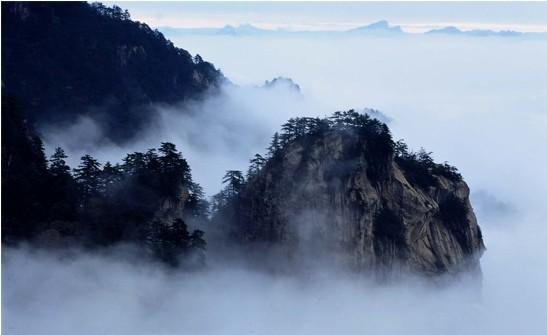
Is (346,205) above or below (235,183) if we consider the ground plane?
below

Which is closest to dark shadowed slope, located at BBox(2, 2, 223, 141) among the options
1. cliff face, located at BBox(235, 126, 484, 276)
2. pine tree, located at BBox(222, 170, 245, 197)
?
pine tree, located at BBox(222, 170, 245, 197)

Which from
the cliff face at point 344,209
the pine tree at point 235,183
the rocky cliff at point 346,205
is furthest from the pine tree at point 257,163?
the cliff face at point 344,209

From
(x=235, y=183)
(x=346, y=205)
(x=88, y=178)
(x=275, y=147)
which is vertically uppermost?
(x=275, y=147)

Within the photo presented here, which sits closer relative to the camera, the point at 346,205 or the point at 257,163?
the point at 346,205

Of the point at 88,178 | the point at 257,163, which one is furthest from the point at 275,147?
the point at 88,178

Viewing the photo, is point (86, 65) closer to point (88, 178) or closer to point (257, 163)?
point (88, 178)

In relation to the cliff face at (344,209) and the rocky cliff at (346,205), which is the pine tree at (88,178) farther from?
the cliff face at (344,209)

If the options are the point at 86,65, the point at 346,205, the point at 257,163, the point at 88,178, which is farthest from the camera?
the point at 86,65

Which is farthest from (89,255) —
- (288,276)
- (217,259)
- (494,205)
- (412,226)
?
(494,205)
